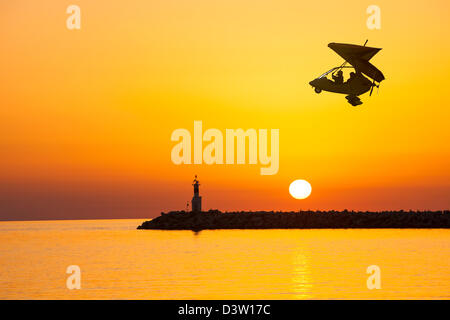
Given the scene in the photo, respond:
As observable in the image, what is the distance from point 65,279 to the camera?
50.3 metres

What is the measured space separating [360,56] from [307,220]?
4092 inches

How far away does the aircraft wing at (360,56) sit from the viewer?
60.6 feet

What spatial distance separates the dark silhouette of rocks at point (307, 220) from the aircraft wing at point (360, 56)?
99795 millimetres

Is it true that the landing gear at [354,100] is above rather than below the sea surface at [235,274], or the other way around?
above

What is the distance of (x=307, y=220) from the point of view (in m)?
121

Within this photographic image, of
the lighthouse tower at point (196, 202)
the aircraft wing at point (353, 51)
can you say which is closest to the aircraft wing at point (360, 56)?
the aircraft wing at point (353, 51)

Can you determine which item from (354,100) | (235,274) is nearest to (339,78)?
(354,100)

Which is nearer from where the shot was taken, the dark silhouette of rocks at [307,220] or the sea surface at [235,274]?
the sea surface at [235,274]

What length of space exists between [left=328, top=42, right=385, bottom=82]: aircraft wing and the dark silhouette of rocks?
327ft

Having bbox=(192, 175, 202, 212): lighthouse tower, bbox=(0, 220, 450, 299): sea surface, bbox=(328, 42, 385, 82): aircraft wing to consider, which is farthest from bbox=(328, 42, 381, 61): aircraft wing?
bbox=(192, 175, 202, 212): lighthouse tower

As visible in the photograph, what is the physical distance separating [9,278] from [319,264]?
A: 2926cm

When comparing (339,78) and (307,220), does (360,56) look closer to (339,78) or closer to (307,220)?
(339,78)

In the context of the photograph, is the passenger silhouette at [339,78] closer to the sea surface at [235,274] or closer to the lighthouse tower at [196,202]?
the sea surface at [235,274]
